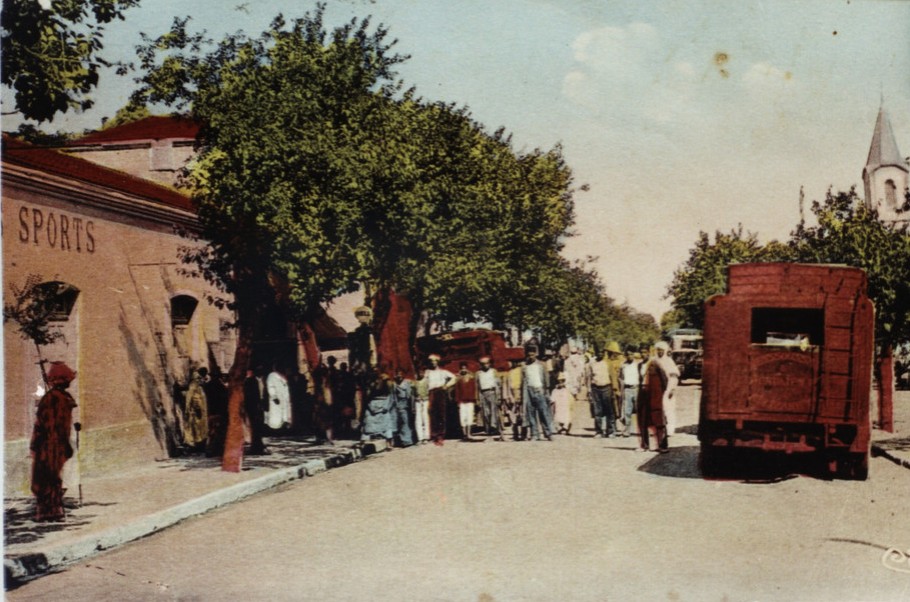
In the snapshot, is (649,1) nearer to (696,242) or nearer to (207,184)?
(696,242)

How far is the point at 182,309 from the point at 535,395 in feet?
23.2

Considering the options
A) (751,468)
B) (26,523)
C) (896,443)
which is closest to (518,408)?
(751,468)

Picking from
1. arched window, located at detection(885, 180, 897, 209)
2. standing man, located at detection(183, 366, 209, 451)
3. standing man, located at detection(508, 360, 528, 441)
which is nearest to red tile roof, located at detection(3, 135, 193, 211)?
standing man, located at detection(183, 366, 209, 451)

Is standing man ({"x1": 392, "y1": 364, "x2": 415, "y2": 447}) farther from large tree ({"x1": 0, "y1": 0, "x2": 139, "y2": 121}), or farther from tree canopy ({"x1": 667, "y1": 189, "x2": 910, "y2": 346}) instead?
large tree ({"x1": 0, "y1": 0, "x2": 139, "y2": 121})

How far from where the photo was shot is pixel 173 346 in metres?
12.6

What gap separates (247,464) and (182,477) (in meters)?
2.14

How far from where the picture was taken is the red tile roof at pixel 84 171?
367 inches

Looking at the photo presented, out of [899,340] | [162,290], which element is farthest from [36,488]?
[899,340]

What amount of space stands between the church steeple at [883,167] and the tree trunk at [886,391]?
2.96 meters

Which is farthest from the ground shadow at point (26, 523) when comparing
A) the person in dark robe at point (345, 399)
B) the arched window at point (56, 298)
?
the person in dark robe at point (345, 399)

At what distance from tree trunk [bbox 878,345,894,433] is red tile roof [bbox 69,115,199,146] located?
34.2 feet

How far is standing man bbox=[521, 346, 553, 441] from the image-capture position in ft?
56.6

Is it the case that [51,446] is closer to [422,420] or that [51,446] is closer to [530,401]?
[422,420]

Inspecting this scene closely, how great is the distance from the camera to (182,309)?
42.5ft
